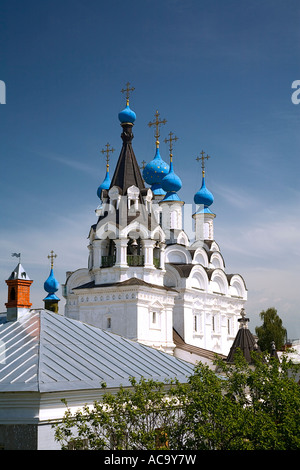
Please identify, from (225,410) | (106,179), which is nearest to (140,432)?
(225,410)

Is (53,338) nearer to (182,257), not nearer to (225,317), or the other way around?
(182,257)

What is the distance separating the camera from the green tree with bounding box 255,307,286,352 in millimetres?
38406

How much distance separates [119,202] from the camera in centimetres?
2189

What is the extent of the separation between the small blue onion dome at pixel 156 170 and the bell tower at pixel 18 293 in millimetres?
17889

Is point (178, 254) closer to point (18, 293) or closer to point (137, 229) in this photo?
point (137, 229)

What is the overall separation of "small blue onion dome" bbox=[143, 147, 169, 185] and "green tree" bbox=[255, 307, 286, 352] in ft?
48.3

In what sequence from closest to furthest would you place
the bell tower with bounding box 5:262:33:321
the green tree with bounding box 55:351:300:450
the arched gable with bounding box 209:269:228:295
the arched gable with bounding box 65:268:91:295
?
the green tree with bounding box 55:351:300:450 → the bell tower with bounding box 5:262:33:321 → the arched gable with bounding box 65:268:91:295 → the arched gable with bounding box 209:269:228:295

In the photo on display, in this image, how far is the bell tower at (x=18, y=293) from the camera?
10.7m

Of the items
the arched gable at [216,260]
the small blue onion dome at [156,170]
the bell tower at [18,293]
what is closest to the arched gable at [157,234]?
the arched gable at [216,260]

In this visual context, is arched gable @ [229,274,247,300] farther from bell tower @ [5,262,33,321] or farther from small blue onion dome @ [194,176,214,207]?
bell tower @ [5,262,33,321]

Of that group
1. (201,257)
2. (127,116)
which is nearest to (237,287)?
(201,257)

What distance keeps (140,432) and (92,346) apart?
10.1 ft

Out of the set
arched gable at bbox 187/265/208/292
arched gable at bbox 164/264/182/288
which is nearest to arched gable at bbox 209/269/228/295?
arched gable at bbox 187/265/208/292

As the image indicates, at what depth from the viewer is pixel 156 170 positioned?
28859 millimetres
